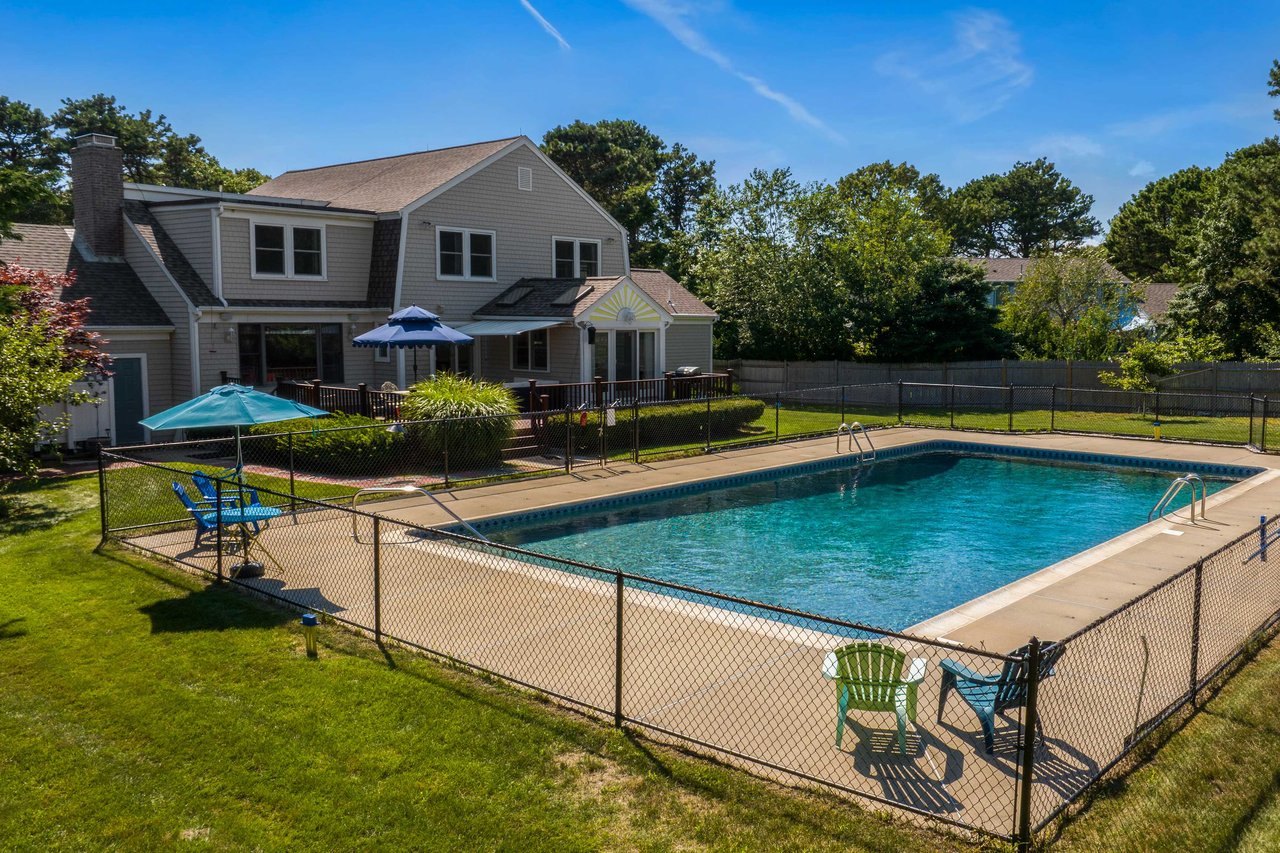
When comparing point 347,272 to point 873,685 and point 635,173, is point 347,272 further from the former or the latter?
point 635,173

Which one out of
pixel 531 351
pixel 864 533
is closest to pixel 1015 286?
pixel 531 351

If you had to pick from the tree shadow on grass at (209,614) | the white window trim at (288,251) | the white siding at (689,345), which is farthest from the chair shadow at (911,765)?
the white siding at (689,345)

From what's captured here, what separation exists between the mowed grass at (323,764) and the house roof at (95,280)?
46.8 ft

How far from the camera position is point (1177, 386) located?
3086 cm

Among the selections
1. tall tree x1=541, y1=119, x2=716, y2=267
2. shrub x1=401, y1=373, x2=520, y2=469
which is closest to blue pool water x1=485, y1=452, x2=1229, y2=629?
shrub x1=401, y1=373, x2=520, y2=469

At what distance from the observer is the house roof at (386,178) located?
26234 mm

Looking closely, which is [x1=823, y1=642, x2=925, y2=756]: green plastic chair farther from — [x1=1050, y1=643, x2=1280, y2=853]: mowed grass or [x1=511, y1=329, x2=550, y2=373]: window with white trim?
[x1=511, y1=329, x2=550, y2=373]: window with white trim

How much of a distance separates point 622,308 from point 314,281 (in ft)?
27.1

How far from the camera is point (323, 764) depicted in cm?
636

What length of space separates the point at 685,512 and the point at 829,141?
34858 millimetres

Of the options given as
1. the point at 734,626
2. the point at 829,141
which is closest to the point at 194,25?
the point at 734,626

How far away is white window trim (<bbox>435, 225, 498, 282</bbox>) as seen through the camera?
25.9m

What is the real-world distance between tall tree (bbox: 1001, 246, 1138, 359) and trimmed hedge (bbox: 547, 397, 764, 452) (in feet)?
53.2

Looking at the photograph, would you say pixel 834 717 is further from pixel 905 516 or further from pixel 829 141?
pixel 829 141
